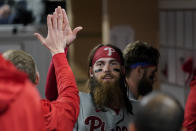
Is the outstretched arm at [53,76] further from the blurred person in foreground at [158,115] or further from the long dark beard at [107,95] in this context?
the blurred person in foreground at [158,115]

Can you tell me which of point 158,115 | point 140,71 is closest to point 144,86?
point 140,71

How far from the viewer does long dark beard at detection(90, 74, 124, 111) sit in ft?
8.41

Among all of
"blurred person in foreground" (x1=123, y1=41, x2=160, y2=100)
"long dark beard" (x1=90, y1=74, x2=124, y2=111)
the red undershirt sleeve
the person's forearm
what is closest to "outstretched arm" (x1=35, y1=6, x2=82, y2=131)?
the red undershirt sleeve

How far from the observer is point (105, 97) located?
257cm

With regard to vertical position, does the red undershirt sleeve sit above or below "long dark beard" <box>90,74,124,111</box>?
above

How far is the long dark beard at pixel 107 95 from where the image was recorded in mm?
2563

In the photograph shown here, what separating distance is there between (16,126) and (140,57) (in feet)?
5.84

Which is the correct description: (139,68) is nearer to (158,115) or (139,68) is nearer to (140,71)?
(140,71)

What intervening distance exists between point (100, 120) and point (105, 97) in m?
0.17

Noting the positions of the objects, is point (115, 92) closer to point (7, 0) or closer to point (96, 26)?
point (7, 0)

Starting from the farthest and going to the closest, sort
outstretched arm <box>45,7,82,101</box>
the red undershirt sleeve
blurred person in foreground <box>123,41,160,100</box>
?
blurred person in foreground <box>123,41,160,100</box> → outstretched arm <box>45,7,82,101</box> → the red undershirt sleeve

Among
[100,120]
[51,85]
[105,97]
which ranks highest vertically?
[51,85]

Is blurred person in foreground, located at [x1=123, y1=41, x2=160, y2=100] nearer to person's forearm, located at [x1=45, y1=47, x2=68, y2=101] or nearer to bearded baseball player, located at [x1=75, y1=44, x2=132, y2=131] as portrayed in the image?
bearded baseball player, located at [x1=75, y1=44, x2=132, y2=131]

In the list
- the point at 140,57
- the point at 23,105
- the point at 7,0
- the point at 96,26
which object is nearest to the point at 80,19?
the point at 96,26
